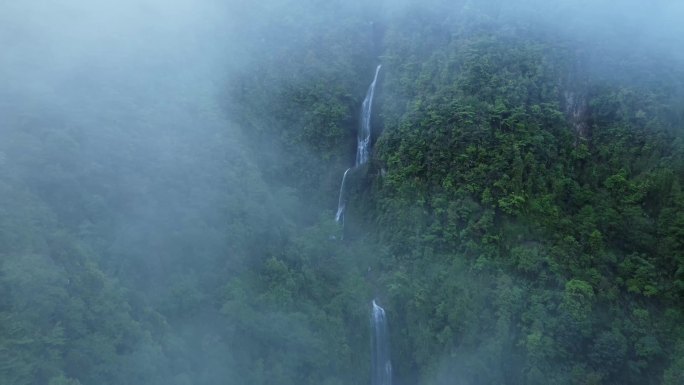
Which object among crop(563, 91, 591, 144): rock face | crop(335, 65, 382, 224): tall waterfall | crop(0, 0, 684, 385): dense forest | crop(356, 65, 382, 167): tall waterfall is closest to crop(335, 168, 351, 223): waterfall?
crop(335, 65, 382, 224): tall waterfall

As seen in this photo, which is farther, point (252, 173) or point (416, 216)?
point (252, 173)

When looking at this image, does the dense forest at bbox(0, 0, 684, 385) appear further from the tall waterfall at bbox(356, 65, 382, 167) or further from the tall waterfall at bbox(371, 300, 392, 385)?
the tall waterfall at bbox(356, 65, 382, 167)

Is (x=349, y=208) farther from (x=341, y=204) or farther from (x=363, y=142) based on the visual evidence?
(x=363, y=142)

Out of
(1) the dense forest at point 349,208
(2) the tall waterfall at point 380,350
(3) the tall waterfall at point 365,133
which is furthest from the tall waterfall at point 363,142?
(2) the tall waterfall at point 380,350

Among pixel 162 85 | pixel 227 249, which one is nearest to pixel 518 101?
pixel 227 249

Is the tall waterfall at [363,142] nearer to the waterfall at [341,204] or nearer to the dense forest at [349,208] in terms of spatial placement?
the waterfall at [341,204]

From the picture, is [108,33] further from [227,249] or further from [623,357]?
[623,357]

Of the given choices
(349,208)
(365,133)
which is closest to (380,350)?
(349,208)
